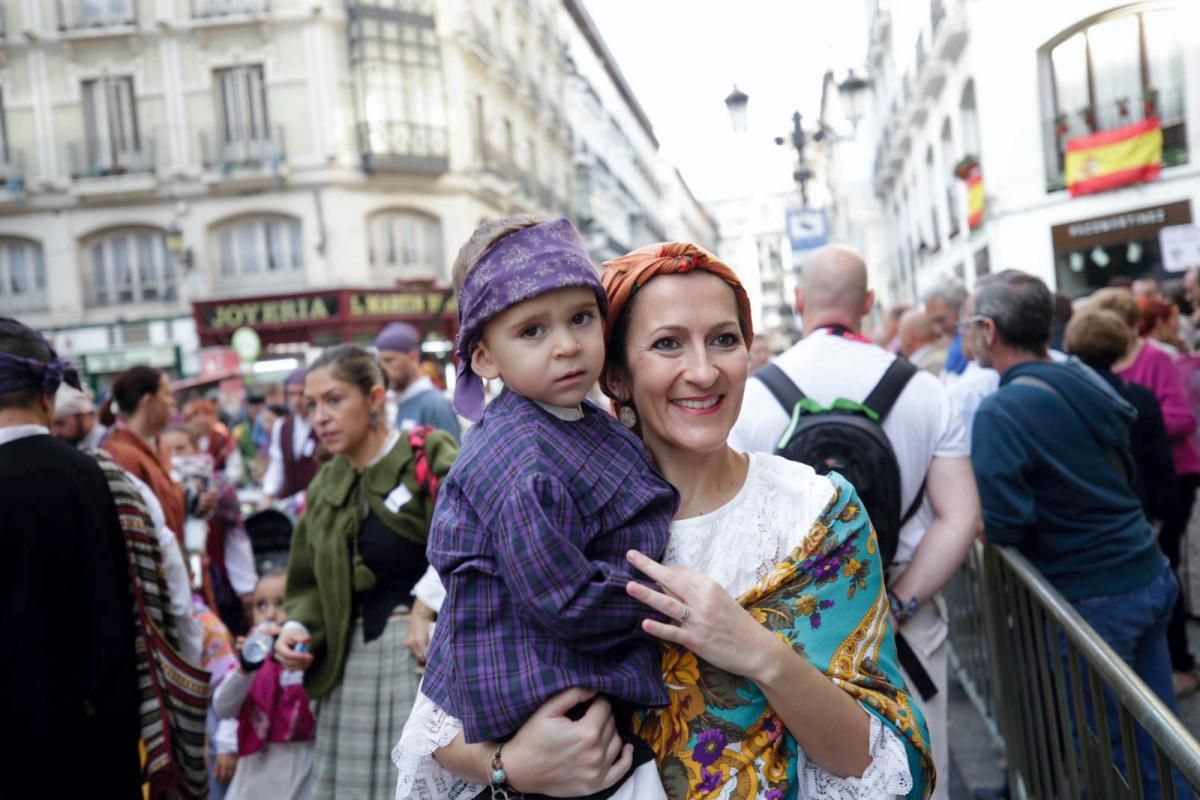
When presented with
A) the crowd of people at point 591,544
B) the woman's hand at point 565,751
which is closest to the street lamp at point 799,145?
the crowd of people at point 591,544

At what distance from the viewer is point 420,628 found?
136 inches


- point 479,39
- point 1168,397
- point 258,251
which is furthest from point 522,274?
point 479,39

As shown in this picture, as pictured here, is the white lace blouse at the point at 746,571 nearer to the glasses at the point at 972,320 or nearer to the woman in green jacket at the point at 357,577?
the woman in green jacket at the point at 357,577

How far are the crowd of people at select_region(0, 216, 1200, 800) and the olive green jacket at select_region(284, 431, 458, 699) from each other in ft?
0.04

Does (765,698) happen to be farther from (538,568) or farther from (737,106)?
(737,106)

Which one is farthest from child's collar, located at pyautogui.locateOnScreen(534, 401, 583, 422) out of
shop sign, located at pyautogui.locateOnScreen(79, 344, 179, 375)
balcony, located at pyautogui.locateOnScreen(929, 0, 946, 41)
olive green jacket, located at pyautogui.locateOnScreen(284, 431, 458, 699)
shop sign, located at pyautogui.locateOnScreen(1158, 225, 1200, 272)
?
shop sign, located at pyautogui.locateOnScreen(79, 344, 179, 375)

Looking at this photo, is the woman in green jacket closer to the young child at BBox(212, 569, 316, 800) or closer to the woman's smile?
the young child at BBox(212, 569, 316, 800)

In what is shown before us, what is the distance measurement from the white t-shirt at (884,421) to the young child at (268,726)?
6.58ft

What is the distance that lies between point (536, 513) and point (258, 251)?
26762 mm

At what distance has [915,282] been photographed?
30.1 meters

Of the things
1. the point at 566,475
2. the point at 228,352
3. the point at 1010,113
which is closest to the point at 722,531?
the point at 566,475

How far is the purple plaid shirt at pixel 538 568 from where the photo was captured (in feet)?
5.51

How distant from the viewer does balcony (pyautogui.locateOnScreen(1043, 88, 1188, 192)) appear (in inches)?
666

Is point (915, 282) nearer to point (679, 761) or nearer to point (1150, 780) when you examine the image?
point (1150, 780)
